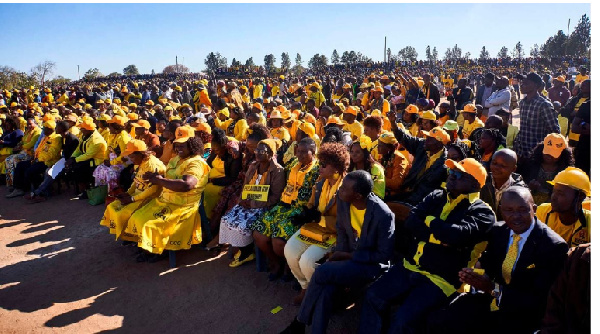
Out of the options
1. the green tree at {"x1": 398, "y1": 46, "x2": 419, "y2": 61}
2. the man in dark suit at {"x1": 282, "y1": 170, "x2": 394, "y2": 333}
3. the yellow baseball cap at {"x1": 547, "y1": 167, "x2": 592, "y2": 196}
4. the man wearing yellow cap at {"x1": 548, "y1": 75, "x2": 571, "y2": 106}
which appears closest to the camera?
the yellow baseball cap at {"x1": 547, "y1": 167, "x2": 592, "y2": 196}

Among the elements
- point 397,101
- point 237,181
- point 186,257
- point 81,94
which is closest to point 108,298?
point 186,257

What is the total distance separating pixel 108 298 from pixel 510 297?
4.10 metres

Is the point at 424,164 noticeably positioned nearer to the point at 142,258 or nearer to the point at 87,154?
the point at 142,258

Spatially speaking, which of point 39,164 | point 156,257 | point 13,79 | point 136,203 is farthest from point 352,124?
point 13,79

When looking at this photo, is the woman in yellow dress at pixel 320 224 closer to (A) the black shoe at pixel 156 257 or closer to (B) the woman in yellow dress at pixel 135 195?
(A) the black shoe at pixel 156 257

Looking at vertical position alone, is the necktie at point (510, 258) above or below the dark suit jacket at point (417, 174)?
below

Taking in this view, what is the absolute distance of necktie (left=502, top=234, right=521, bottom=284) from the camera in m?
2.95

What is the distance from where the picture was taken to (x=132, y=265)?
17.8ft

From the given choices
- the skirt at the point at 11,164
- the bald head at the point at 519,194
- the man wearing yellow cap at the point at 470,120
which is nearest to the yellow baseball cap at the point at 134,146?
the bald head at the point at 519,194

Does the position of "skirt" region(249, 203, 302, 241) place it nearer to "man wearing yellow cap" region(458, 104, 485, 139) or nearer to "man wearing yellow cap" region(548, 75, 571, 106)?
"man wearing yellow cap" region(458, 104, 485, 139)

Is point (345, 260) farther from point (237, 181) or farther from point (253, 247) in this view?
point (237, 181)

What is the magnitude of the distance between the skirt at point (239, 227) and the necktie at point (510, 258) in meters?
2.93

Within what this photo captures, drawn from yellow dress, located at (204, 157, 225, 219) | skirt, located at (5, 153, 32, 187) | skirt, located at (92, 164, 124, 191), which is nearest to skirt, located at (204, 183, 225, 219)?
yellow dress, located at (204, 157, 225, 219)

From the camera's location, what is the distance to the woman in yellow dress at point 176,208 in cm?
515
